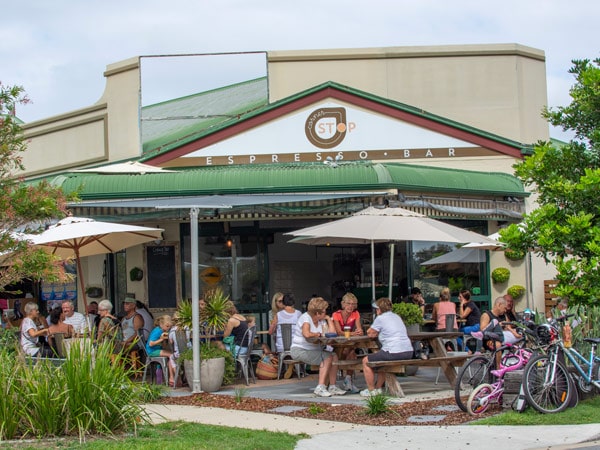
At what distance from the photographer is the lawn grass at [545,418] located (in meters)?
9.10

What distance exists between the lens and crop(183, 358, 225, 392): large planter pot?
1200 cm

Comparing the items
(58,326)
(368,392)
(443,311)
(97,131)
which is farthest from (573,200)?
(97,131)

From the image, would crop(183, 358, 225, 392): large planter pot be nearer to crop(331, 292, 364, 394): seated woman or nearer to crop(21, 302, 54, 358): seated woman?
crop(331, 292, 364, 394): seated woman

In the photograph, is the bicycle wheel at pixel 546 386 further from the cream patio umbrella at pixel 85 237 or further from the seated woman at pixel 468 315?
the cream patio umbrella at pixel 85 237

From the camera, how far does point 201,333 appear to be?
43.3 ft

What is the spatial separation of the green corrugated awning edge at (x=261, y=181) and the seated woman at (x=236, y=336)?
2.92m

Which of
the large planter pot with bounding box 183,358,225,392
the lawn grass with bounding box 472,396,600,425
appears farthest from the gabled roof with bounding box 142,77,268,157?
the lawn grass with bounding box 472,396,600,425

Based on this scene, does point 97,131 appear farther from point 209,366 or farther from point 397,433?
point 397,433

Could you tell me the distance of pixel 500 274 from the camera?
17.4 metres

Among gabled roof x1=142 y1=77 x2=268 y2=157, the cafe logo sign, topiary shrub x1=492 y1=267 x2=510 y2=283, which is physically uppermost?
gabled roof x1=142 y1=77 x2=268 y2=157

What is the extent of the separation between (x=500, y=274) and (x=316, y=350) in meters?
6.56

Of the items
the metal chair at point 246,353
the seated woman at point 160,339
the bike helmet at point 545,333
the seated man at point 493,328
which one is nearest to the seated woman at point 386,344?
the seated man at point 493,328

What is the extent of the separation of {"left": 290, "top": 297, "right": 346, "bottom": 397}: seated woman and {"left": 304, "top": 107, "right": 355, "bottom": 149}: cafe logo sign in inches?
229

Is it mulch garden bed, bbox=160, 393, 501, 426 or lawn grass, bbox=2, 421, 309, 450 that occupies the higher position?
lawn grass, bbox=2, 421, 309, 450
